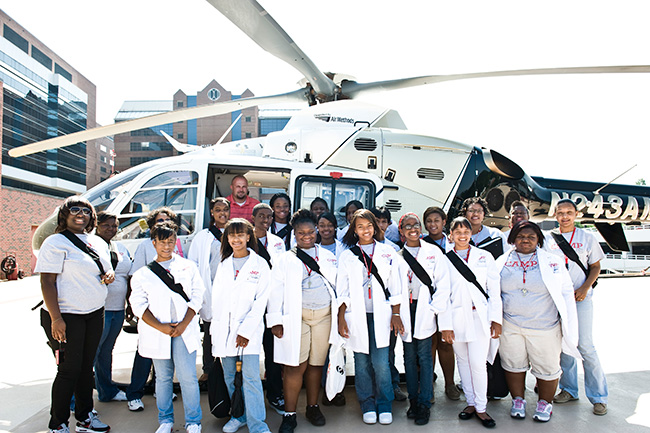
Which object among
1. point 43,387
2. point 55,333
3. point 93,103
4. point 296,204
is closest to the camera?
point 55,333

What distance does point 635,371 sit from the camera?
17.4 feet

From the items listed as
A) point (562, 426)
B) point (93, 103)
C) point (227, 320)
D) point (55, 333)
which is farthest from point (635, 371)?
point (93, 103)

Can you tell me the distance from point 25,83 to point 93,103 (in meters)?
10.9

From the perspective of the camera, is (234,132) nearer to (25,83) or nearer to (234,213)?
(25,83)

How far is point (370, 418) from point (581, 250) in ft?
8.64

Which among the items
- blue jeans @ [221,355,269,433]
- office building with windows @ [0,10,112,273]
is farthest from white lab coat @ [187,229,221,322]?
office building with windows @ [0,10,112,273]

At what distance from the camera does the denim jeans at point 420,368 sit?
374cm

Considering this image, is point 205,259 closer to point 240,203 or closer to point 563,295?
point 240,203

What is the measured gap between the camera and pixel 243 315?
330cm

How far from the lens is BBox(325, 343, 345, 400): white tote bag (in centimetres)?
355

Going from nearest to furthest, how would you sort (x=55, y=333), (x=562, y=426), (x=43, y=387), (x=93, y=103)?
(x=55, y=333) → (x=562, y=426) → (x=43, y=387) → (x=93, y=103)

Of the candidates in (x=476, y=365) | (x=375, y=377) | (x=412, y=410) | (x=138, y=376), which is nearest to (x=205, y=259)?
(x=138, y=376)

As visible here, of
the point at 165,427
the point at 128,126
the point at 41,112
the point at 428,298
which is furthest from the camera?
the point at 41,112

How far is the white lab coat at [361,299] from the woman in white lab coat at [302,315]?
10cm
